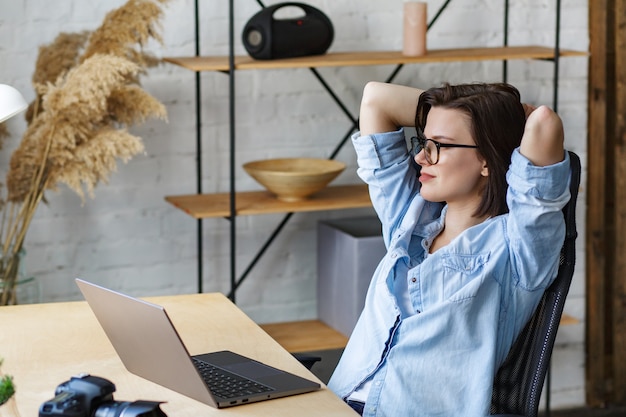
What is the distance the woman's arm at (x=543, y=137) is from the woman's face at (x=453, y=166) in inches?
5.6

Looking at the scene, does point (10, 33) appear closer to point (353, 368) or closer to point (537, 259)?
point (353, 368)

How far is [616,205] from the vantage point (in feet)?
12.6

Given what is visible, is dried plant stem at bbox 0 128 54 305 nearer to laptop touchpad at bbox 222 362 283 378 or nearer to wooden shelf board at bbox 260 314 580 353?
wooden shelf board at bbox 260 314 580 353

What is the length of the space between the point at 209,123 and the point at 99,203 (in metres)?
0.44

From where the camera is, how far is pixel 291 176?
3.17m

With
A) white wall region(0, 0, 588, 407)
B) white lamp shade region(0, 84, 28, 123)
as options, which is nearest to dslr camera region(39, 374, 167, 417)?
white lamp shade region(0, 84, 28, 123)

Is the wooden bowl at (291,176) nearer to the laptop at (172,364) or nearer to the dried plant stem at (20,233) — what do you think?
the dried plant stem at (20,233)

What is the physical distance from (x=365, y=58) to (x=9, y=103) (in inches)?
62.1

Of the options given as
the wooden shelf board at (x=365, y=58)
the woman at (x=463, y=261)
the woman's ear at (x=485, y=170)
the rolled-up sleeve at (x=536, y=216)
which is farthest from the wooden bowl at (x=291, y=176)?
the rolled-up sleeve at (x=536, y=216)

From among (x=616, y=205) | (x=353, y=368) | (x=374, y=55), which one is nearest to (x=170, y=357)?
(x=353, y=368)

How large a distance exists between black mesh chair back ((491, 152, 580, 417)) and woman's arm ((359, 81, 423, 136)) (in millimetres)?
414

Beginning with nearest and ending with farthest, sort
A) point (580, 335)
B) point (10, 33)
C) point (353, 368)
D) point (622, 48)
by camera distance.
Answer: point (353, 368) < point (10, 33) < point (622, 48) < point (580, 335)

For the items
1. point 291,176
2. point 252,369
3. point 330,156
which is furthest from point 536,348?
point 330,156

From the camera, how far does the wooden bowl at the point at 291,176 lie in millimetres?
3188
